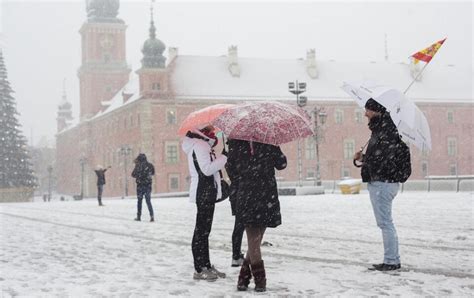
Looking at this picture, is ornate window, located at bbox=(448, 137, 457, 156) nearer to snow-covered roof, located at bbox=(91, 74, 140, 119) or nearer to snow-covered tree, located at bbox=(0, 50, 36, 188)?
snow-covered roof, located at bbox=(91, 74, 140, 119)

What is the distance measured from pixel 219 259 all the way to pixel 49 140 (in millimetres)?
176311

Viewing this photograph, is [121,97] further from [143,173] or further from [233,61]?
[143,173]

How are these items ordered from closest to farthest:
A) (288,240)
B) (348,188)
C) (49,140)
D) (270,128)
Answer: (270,128) < (288,240) < (348,188) < (49,140)

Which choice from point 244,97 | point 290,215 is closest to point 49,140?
point 244,97

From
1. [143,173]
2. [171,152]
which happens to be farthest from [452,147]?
[143,173]

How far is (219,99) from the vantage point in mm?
59625

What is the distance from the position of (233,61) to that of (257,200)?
5835cm

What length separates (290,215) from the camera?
51.4 feet

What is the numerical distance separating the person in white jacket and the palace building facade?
4796cm

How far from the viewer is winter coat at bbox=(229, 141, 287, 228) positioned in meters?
6.14

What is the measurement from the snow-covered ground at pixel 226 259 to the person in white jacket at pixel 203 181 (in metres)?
0.27

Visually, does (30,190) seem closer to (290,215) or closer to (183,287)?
(290,215)

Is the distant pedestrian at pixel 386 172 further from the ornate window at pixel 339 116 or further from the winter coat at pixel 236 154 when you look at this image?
the ornate window at pixel 339 116

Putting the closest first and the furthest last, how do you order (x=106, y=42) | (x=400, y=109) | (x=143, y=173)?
1. (x=400, y=109)
2. (x=143, y=173)
3. (x=106, y=42)
